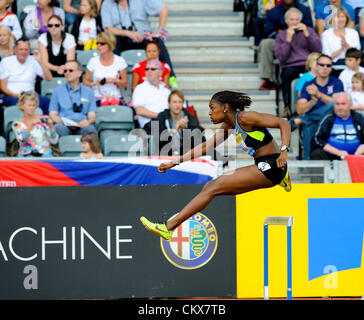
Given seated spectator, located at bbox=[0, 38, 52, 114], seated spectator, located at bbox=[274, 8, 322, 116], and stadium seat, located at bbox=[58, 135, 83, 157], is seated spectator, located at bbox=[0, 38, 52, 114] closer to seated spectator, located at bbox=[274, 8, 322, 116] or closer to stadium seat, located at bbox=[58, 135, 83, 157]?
stadium seat, located at bbox=[58, 135, 83, 157]

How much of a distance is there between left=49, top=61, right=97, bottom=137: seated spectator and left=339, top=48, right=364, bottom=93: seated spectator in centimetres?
412

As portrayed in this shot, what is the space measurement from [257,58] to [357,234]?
526 centimetres

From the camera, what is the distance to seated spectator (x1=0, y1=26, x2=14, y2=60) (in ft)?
43.5

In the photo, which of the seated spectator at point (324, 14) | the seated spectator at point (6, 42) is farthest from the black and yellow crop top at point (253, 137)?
the seated spectator at point (324, 14)

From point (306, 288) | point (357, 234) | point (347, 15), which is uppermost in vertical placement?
point (347, 15)


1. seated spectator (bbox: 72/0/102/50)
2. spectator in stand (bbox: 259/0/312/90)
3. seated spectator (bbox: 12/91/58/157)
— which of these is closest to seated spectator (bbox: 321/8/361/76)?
spectator in stand (bbox: 259/0/312/90)

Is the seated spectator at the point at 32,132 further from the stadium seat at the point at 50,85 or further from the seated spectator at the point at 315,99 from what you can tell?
the seated spectator at the point at 315,99

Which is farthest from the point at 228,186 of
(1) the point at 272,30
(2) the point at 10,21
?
(2) the point at 10,21

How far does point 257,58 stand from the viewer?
48.2ft

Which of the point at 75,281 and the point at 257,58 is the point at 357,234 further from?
the point at 257,58

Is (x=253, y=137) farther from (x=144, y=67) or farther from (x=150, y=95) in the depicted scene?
(x=144, y=67)

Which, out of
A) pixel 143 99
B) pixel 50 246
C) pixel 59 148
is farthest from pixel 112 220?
pixel 143 99

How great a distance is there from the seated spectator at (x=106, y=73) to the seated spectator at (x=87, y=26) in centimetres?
73

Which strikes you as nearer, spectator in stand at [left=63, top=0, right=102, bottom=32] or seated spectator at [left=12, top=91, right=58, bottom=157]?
seated spectator at [left=12, top=91, right=58, bottom=157]
